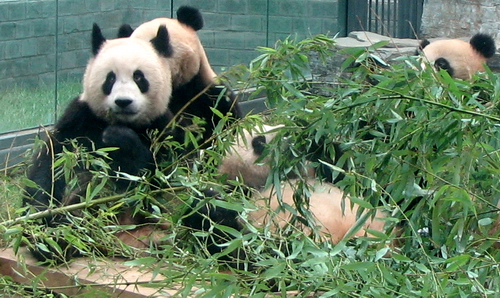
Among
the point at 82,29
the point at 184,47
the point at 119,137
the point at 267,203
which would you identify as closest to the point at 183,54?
the point at 184,47

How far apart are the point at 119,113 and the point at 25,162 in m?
0.46

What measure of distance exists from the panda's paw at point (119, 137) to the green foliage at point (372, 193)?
0.40 metres

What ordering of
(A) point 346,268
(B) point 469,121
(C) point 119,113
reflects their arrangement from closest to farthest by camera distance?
1. (A) point 346,268
2. (B) point 469,121
3. (C) point 119,113

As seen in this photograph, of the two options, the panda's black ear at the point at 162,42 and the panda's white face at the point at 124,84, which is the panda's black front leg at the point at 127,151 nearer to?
the panda's white face at the point at 124,84

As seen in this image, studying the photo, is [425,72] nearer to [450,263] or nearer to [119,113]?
[450,263]

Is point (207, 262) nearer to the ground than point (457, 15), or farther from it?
nearer to the ground

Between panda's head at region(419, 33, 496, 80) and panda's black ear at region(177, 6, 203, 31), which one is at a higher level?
panda's black ear at region(177, 6, 203, 31)

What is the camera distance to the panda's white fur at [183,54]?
3.74m

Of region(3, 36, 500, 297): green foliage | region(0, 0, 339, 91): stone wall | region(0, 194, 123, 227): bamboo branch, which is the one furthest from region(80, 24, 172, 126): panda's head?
region(0, 0, 339, 91): stone wall

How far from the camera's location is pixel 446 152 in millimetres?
2215

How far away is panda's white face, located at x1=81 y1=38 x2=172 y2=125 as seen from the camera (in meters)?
3.22

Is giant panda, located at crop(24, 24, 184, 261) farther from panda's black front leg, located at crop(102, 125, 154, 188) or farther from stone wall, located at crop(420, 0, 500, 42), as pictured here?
stone wall, located at crop(420, 0, 500, 42)

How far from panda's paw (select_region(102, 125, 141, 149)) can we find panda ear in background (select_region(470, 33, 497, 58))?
90.4 inches

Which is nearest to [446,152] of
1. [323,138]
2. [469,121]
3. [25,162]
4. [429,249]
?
[469,121]
